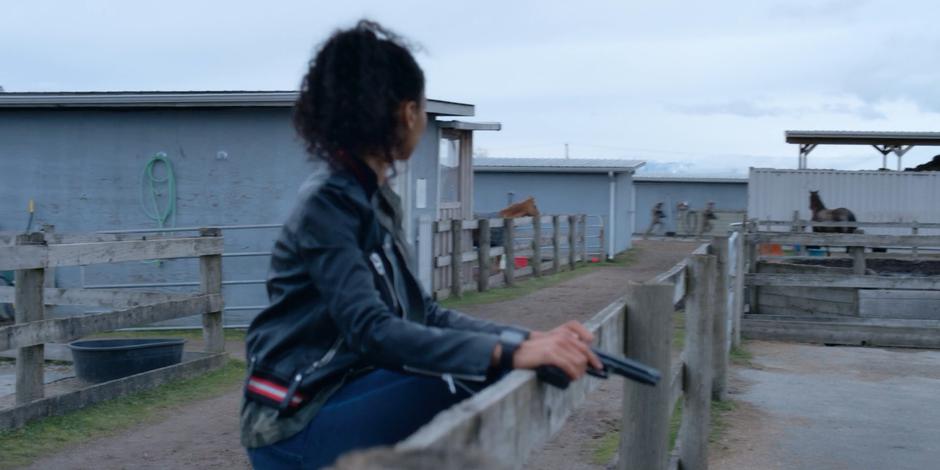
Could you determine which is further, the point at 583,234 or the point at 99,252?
the point at 583,234

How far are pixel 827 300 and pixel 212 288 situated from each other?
24.6ft

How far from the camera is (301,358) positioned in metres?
2.37

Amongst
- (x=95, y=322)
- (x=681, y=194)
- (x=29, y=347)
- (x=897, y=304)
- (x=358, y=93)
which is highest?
(x=681, y=194)

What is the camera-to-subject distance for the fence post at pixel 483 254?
16766 mm

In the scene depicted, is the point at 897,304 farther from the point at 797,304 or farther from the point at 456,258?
the point at 456,258

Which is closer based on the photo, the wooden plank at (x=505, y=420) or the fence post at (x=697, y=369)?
→ the wooden plank at (x=505, y=420)

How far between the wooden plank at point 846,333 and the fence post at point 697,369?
673 centimetres

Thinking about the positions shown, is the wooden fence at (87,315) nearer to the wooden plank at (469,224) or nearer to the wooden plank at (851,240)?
the wooden plank at (469,224)

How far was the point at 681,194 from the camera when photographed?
45.4 metres

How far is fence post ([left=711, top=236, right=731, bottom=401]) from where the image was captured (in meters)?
7.84

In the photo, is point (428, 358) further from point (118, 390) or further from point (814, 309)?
point (814, 309)

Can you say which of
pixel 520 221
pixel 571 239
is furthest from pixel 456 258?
pixel 571 239

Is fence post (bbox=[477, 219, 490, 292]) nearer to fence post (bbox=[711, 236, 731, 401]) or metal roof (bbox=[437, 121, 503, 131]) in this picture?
metal roof (bbox=[437, 121, 503, 131])

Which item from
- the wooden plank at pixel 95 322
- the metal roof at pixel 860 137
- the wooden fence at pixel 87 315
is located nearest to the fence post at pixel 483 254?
the wooden fence at pixel 87 315
